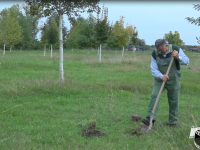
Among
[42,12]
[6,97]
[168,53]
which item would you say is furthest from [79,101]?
[42,12]

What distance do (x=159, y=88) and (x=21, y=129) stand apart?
2.89 m

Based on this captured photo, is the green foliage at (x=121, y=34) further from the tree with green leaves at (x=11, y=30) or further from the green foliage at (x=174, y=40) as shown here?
the tree with green leaves at (x=11, y=30)

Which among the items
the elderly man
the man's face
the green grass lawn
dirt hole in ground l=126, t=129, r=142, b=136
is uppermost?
the man's face

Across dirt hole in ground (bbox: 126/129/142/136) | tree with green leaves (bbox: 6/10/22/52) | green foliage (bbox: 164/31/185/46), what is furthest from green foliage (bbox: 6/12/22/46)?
dirt hole in ground (bbox: 126/129/142/136)

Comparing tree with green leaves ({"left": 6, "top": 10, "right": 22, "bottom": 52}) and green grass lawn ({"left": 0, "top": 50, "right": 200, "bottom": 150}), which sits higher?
tree with green leaves ({"left": 6, "top": 10, "right": 22, "bottom": 52})

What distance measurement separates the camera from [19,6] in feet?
197

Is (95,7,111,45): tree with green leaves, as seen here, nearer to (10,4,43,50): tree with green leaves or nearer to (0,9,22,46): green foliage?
(10,4,43,50): tree with green leaves

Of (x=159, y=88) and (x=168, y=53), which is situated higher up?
(x=168, y=53)

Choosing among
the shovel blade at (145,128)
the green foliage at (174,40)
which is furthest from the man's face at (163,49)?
the green foliage at (174,40)

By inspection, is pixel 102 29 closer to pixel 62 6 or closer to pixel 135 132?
pixel 62 6

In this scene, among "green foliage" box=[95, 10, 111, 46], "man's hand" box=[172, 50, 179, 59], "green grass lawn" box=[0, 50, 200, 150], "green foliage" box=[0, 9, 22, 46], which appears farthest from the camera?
"green foliage" box=[0, 9, 22, 46]

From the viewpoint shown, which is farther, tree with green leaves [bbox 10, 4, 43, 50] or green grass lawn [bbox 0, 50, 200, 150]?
tree with green leaves [bbox 10, 4, 43, 50]

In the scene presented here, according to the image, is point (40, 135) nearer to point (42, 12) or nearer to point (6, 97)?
point (6, 97)

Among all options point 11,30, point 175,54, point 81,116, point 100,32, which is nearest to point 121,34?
point 100,32
